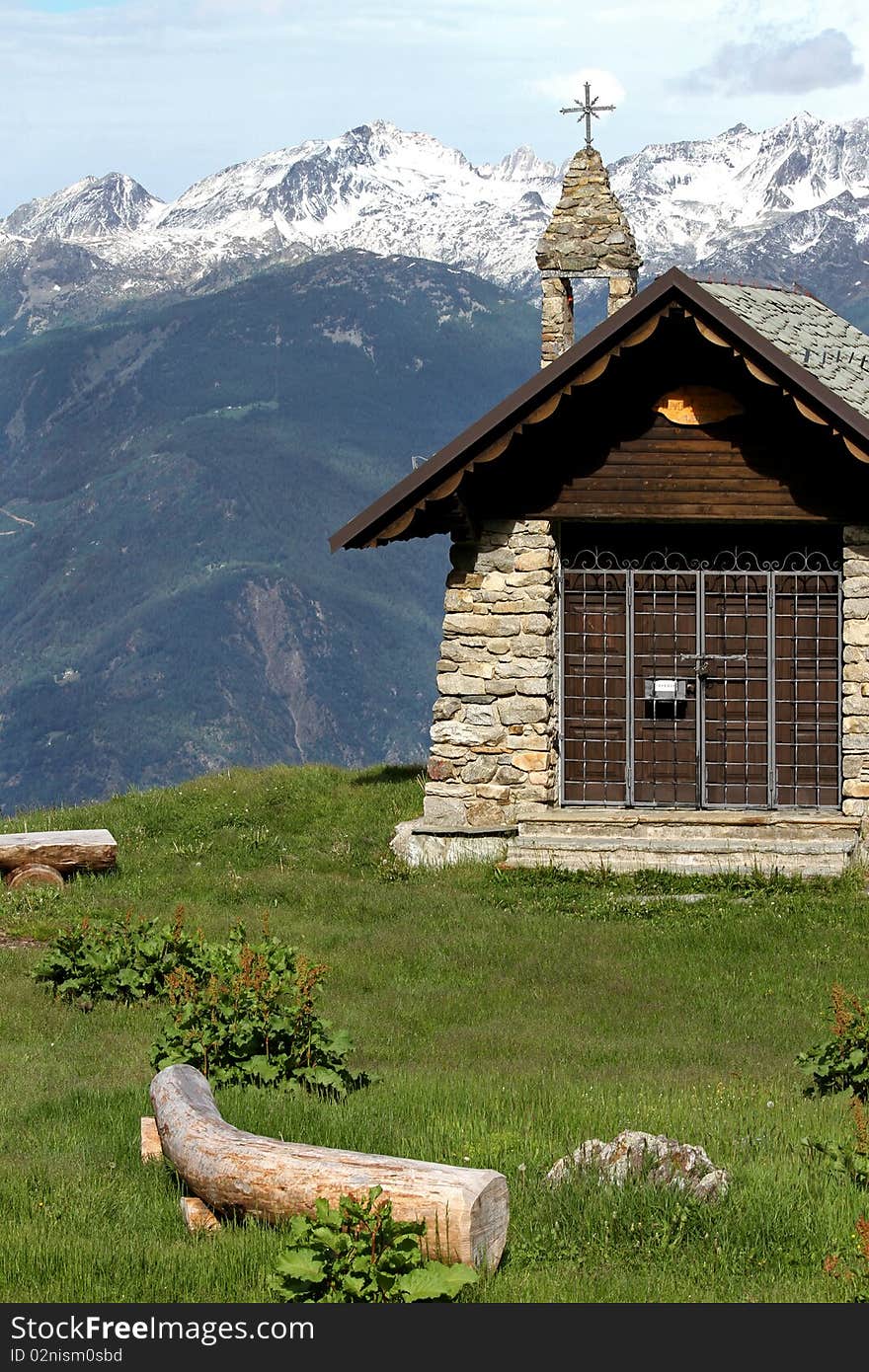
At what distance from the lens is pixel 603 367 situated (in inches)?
722

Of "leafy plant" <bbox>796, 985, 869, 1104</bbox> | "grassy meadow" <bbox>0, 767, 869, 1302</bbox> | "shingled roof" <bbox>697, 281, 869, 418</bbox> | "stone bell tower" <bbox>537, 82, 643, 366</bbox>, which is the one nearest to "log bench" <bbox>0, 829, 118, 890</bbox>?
"grassy meadow" <bbox>0, 767, 869, 1302</bbox>

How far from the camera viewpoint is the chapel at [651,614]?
18.6 metres

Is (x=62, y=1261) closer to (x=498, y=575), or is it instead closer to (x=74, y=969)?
(x=74, y=969)

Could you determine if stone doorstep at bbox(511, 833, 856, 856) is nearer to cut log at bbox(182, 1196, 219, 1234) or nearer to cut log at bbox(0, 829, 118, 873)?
cut log at bbox(0, 829, 118, 873)

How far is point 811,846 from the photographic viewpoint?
18.2m

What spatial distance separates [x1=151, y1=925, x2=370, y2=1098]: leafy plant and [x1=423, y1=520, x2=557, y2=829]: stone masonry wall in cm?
825

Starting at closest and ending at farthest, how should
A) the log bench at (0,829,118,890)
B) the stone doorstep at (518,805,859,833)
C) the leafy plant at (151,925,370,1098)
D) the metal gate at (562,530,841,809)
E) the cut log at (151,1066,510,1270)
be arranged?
1. the cut log at (151,1066,510,1270)
2. the leafy plant at (151,925,370,1098)
3. the log bench at (0,829,118,890)
4. the stone doorstep at (518,805,859,833)
5. the metal gate at (562,530,841,809)

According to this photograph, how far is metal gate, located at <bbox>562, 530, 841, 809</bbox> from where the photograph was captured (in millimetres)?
19266

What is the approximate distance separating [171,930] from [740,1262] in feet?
23.4

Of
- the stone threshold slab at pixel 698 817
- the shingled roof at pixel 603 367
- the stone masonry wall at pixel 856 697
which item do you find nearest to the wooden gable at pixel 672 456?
the shingled roof at pixel 603 367

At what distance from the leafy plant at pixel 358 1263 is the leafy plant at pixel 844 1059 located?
397 centimetres

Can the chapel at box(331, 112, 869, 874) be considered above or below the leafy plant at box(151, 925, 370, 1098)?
above

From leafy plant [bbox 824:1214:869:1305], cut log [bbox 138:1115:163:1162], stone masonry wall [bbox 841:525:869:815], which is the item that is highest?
stone masonry wall [bbox 841:525:869:815]
